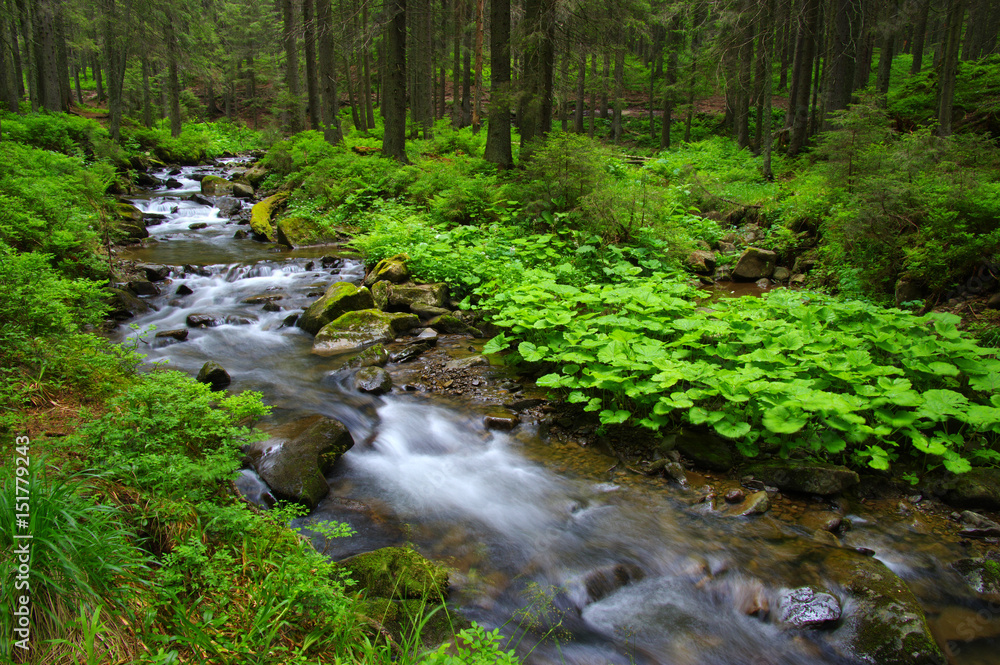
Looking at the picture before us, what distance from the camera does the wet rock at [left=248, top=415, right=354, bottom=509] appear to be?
14.7ft

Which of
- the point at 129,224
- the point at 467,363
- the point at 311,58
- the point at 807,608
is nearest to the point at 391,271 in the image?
the point at 467,363

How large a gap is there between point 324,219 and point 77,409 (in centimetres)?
1098

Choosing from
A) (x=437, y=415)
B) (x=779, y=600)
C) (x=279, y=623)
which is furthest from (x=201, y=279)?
(x=779, y=600)

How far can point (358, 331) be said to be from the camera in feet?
27.5

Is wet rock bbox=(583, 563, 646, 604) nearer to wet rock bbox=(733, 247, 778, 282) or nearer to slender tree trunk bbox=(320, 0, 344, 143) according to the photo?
wet rock bbox=(733, 247, 778, 282)

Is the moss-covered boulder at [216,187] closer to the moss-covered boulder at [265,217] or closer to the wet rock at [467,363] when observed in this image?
the moss-covered boulder at [265,217]

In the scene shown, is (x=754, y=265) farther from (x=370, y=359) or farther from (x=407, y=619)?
(x=407, y=619)

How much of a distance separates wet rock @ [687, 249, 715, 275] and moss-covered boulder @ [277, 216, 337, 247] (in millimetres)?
8808

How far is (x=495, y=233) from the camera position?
35.1ft

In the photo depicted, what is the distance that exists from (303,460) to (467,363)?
314 centimetres

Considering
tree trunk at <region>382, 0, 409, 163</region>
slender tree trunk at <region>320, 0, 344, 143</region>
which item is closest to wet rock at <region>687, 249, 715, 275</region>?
tree trunk at <region>382, 0, 409, 163</region>

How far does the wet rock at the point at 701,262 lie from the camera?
1077 centimetres

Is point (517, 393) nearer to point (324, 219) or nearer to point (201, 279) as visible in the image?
point (201, 279)

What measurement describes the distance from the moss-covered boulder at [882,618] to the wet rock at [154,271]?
11476 millimetres
